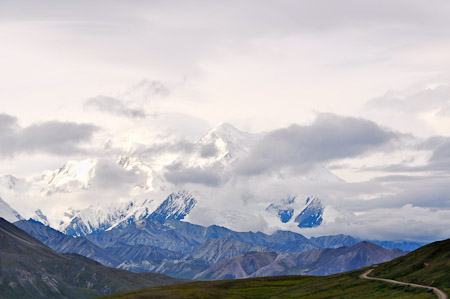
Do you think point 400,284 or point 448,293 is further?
point 400,284

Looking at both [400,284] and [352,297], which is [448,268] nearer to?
[400,284]

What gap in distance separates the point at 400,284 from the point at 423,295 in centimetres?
3303

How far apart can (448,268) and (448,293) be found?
1204 inches

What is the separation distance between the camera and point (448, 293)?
163m

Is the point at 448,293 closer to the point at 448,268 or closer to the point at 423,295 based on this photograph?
the point at 423,295

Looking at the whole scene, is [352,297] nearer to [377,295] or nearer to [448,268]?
[377,295]

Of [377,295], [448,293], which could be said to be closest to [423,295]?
[448,293]

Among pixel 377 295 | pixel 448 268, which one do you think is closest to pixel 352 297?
pixel 377 295

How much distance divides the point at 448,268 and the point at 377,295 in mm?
23629

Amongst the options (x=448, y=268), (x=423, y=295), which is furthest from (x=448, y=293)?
(x=448, y=268)

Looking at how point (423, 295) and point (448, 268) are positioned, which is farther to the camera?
point (448, 268)

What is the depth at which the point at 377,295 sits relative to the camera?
191 metres

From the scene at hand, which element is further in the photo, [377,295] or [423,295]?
[377,295]

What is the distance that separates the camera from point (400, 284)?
7854 inches
